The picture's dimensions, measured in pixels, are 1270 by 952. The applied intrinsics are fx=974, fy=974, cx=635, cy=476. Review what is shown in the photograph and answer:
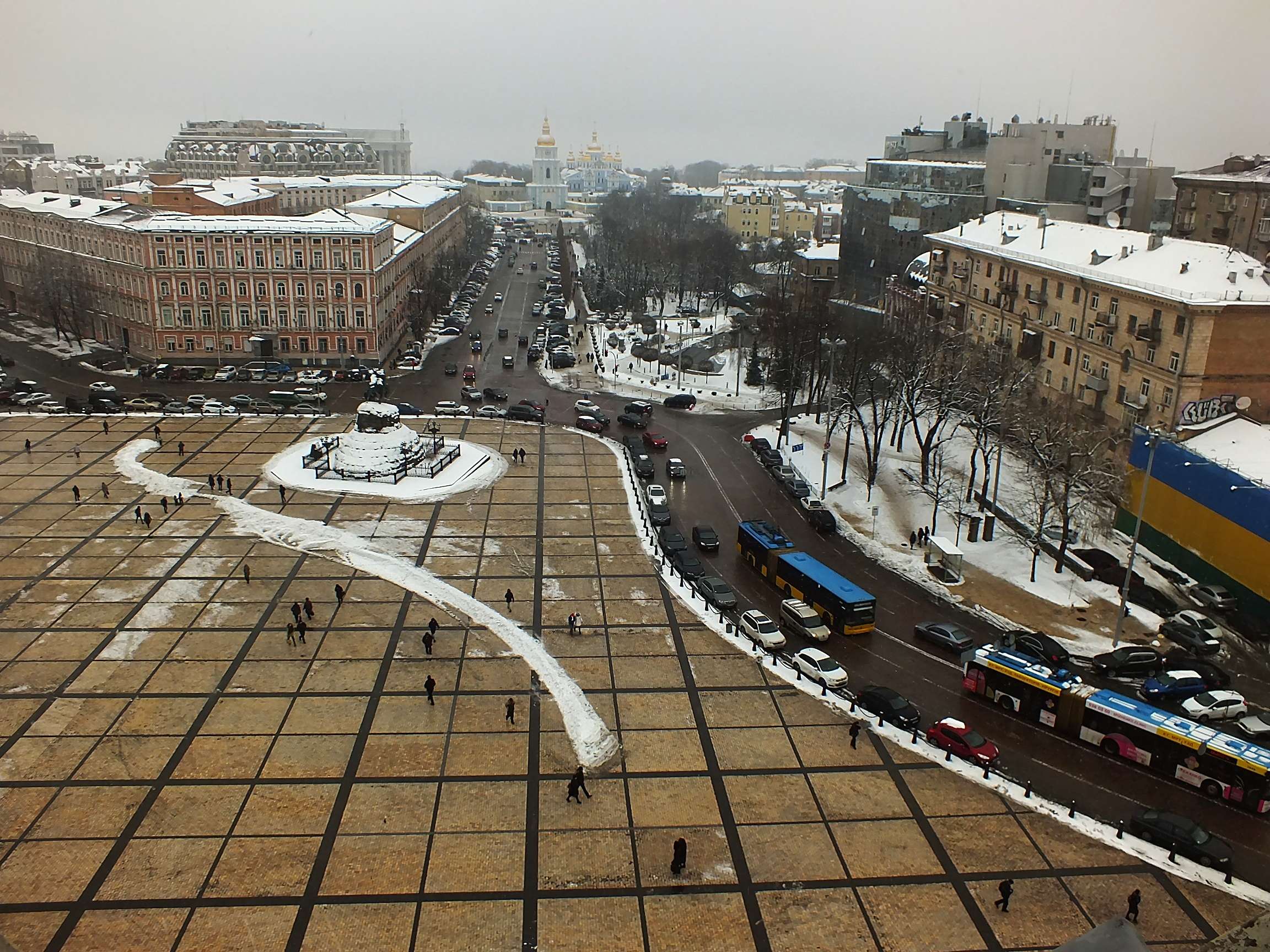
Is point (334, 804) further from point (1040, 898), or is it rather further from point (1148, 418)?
point (1148, 418)

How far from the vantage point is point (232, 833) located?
21.6m

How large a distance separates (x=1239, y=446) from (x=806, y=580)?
19.3 meters

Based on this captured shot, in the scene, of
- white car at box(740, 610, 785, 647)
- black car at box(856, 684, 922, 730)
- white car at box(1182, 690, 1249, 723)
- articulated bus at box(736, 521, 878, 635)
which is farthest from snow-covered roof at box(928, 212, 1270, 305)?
black car at box(856, 684, 922, 730)

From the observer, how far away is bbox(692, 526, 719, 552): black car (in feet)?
133

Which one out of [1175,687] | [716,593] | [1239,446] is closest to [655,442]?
[716,593]

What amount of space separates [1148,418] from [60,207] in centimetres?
8390

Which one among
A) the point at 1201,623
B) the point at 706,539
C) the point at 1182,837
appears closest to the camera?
the point at 1182,837

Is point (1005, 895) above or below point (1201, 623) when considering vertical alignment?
above

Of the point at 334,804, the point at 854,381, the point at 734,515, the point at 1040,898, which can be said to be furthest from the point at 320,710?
the point at 854,381

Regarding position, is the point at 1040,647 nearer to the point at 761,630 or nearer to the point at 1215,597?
the point at 1215,597

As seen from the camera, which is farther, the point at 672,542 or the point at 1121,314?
the point at 1121,314

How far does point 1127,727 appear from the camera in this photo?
26.3 metres

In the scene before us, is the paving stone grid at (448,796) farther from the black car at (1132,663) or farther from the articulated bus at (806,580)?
the black car at (1132,663)

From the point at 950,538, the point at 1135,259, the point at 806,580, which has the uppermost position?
the point at 1135,259
